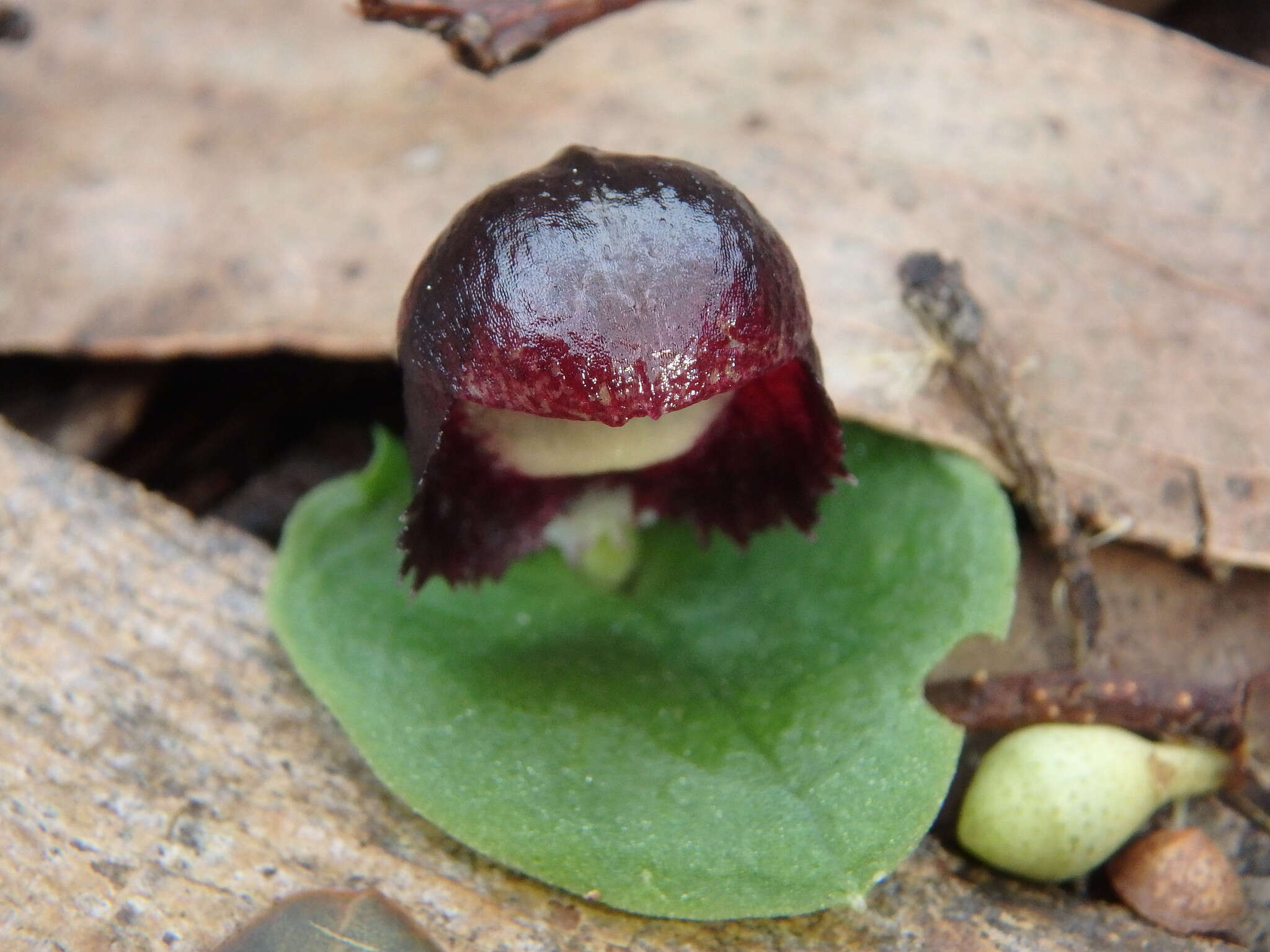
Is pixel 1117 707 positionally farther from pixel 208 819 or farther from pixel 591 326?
pixel 208 819

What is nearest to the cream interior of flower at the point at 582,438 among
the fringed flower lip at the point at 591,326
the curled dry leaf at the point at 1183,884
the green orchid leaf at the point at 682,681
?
the fringed flower lip at the point at 591,326

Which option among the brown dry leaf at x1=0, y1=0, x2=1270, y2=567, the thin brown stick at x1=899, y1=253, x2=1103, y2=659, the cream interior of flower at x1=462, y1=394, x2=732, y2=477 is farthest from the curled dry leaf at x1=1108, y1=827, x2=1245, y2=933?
the cream interior of flower at x1=462, y1=394, x2=732, y2=477

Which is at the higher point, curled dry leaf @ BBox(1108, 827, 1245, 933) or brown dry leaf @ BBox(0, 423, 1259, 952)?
curled dry leaf @ BBox(1108, 827, 1245, 933)

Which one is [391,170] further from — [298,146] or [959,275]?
[959,275]

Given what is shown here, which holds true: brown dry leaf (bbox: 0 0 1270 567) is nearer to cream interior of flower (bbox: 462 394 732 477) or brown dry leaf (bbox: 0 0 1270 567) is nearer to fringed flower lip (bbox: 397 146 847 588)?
cream interior of flower (bbox: 462 394 732 477)

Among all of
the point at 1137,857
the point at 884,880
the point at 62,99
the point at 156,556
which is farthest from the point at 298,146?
the point at 1137,857
